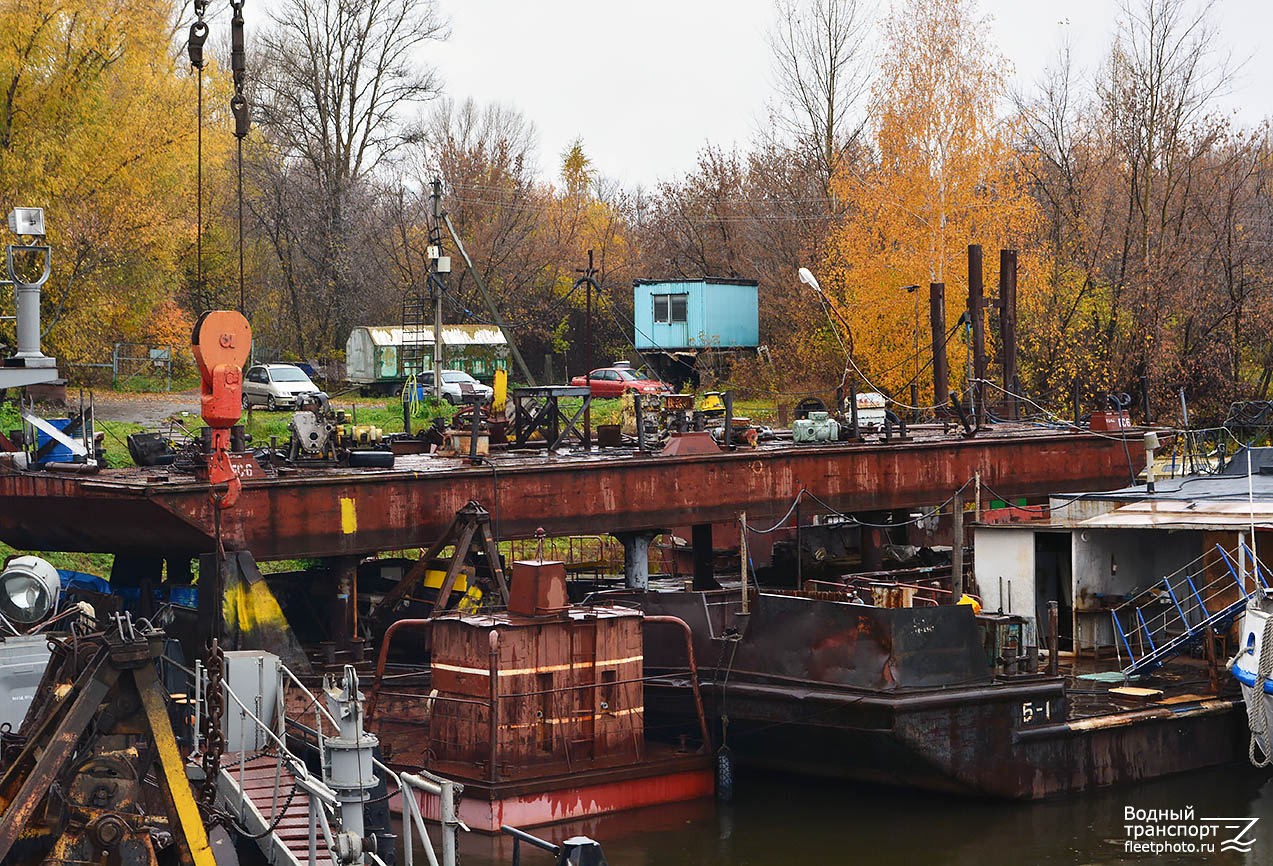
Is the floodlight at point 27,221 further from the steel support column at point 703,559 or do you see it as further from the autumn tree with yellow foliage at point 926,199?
the autumn tree with yellow foliage at point 926,199

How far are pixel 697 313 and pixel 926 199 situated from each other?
38.6 ft

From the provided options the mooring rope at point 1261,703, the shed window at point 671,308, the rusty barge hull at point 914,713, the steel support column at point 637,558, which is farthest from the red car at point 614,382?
the mooring rope at point 1261,703

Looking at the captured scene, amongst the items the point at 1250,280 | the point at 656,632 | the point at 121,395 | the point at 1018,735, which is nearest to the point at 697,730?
the point at 656,632

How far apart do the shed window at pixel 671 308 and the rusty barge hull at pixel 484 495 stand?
84.8 feet

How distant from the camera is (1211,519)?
1803 centimetres

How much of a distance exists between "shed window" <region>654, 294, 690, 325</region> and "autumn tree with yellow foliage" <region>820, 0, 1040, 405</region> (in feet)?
30.5

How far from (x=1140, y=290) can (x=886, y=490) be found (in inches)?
801

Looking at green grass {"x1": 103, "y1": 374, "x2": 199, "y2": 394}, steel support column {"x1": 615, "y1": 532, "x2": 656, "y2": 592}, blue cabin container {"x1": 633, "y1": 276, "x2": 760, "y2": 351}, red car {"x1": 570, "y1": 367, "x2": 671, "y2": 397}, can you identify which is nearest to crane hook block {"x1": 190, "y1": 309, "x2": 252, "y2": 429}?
steel support column {"x1": 615, "y1": 532, "x2": 656, "y2": 592}

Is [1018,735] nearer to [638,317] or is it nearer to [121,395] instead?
[121,395]

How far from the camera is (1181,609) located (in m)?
18.5

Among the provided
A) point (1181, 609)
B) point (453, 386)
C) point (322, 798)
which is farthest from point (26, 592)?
point (453, 386)

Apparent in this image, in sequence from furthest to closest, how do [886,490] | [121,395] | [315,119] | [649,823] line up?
1. [315,119]
2. [121,395]
3. [886,490]
4. [649,823]

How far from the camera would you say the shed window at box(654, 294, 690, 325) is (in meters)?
50.2

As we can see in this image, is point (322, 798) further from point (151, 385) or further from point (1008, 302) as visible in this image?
point (151, 385)
